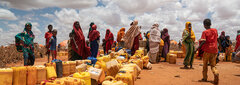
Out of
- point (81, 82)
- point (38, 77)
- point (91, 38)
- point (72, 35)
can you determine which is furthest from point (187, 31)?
point (38, 77)

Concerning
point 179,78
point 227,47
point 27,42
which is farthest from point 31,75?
point 227,47

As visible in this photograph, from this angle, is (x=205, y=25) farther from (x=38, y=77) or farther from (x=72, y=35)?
(x=38, y=77)

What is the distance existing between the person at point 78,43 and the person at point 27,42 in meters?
1.34

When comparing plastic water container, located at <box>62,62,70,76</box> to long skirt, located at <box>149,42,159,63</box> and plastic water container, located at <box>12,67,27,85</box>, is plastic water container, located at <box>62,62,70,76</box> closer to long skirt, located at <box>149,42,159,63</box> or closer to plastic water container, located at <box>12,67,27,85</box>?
plastic water container, located at <box>12,67,27,85</box>

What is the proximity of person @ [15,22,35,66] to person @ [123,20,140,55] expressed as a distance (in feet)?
15.4

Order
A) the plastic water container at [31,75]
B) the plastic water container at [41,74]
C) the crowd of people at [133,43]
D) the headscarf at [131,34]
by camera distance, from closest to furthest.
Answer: the plastic water container at [31,75]
the plastic water container at [41,74]
the crowd of people at [133,43]
the headscarf at [131,34]

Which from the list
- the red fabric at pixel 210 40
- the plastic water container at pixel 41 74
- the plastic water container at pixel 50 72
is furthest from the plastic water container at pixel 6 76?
the red fabric at pixel 210 40

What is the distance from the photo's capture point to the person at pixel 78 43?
5461 millimetres

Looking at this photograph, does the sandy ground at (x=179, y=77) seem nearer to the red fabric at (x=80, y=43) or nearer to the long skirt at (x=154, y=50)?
the long skirt at (x=154, y=50)

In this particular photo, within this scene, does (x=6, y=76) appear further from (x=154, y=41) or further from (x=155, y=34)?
(x=155, y=34)

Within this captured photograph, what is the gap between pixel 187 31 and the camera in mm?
6973

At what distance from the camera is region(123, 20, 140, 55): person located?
7992mm

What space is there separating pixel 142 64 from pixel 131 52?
1.69 metres

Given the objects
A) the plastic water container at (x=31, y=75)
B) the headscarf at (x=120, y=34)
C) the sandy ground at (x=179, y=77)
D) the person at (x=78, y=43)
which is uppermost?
the headscarf at (x=120, y=34)
